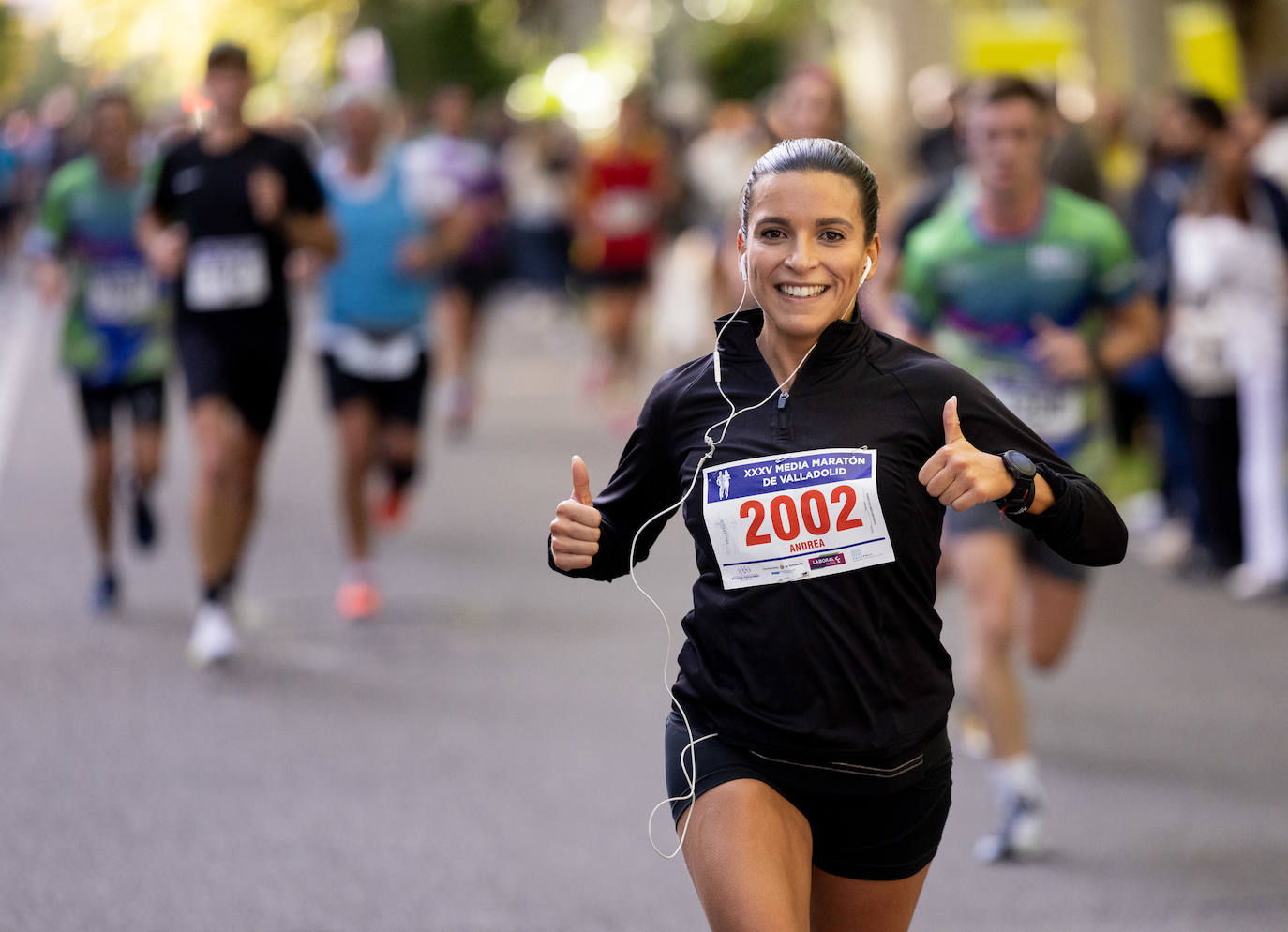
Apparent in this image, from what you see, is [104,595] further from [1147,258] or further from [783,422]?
[783,422]

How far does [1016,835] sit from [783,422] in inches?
108

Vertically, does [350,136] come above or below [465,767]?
above

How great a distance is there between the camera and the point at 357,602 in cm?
905

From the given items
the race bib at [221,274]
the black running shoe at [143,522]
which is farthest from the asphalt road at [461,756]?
the race bib at [221,274]

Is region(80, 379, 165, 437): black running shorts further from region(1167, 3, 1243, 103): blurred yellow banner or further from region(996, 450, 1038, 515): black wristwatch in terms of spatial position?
region(1167, 3, 1243, 103): blurred yellow banner

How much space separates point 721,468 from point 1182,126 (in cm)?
769

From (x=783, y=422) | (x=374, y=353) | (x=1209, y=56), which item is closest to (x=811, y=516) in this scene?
(x=783, y=422)

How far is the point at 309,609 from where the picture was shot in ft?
30.5

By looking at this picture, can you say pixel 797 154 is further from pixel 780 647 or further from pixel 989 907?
pixel 989 907

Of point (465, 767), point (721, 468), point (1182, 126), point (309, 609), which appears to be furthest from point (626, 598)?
point (721, 468)

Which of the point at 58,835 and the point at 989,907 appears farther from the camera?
the point at 58,835

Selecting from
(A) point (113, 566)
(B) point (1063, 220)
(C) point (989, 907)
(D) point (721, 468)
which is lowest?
(C) point (989, 907)

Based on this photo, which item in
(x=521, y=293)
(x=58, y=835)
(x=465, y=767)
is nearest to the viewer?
(x=58, y=835)

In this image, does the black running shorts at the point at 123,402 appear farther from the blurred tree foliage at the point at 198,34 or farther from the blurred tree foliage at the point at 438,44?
the blurred tree foliage at the point at 438,44
